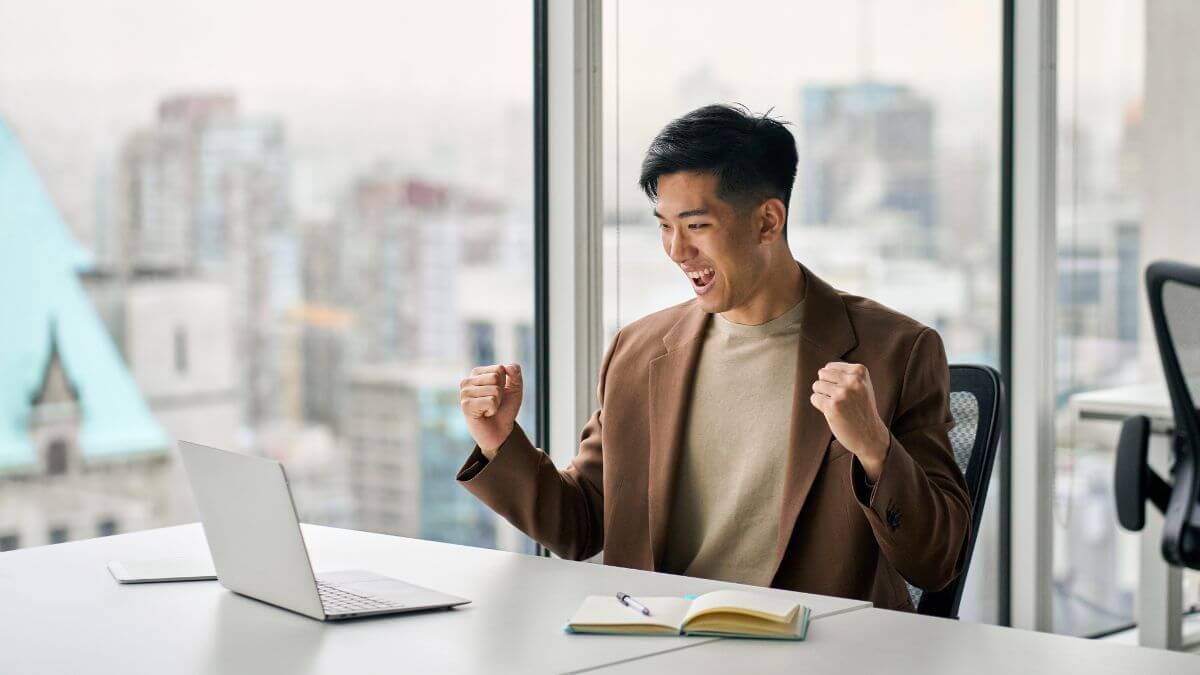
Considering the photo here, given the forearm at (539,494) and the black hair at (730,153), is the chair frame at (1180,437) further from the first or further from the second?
the forearm at (539,494)

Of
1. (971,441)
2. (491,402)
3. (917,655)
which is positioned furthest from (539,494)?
(917,655)

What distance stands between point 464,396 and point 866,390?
61 cm

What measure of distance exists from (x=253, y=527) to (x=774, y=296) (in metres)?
0.94

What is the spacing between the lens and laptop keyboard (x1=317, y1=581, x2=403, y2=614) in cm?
146

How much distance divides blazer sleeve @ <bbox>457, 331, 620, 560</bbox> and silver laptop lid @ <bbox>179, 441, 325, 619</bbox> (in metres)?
0.43

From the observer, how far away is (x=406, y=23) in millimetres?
3031

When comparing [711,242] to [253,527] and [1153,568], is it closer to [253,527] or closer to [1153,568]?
[253,527]

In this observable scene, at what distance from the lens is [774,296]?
2.07 meters

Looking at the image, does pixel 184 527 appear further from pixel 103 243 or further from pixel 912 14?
pixel 912 14

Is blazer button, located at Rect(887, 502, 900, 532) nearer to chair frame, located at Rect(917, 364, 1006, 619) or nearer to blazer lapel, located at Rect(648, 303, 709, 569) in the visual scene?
chair frame, located at Rect(917, 364, 1006, 619)

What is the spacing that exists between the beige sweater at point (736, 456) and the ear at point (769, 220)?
0.12 m

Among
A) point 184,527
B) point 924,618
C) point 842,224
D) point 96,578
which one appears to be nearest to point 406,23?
point 842,224

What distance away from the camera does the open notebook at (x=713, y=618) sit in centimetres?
135

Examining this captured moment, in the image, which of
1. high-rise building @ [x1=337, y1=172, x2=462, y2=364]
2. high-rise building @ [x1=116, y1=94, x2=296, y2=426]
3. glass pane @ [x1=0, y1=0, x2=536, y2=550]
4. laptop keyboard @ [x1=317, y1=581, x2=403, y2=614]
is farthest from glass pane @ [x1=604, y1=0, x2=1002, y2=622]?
laptop keyboard @ [x1=317, y1=581, x2=403, y2=614]
